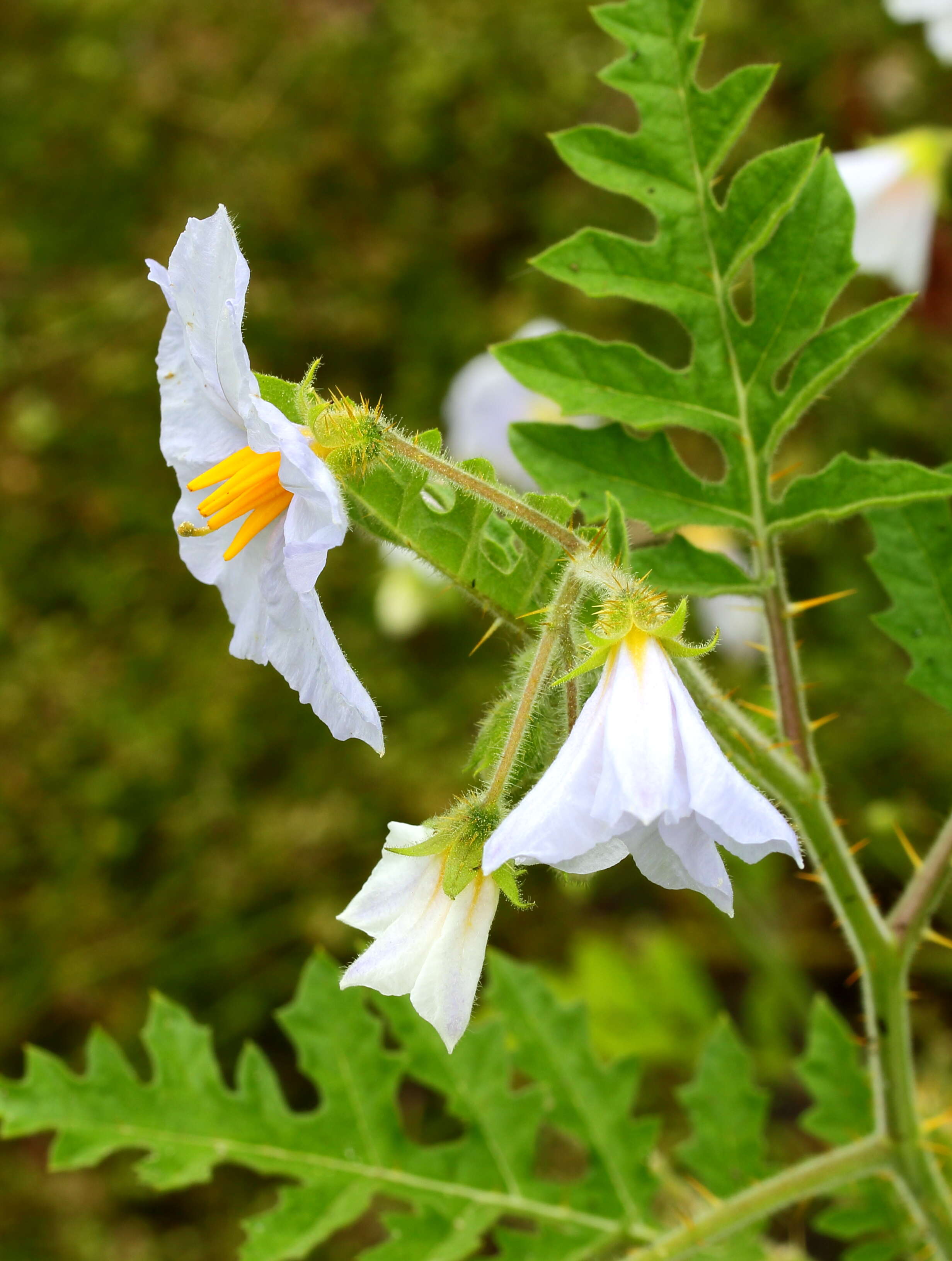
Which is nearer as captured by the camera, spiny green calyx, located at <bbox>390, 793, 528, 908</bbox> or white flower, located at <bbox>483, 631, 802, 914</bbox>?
white flower, located at <bbox>483, 631, 802, 914</bbox>

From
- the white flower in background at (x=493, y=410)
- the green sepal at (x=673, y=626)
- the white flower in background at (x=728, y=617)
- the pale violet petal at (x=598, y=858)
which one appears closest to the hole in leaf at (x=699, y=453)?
the white flower in background at (x=728, y=617)

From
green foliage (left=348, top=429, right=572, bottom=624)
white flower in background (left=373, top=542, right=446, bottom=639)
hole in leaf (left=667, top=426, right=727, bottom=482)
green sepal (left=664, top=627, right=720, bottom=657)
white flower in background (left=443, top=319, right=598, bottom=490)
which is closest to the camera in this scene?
green sepal (left=664, top=627, right=720, bottom=657)

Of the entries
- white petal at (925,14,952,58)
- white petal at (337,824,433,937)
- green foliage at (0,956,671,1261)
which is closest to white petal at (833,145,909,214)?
white petal at (925,14,952,58)

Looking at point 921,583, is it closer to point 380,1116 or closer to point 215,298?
point 215,298

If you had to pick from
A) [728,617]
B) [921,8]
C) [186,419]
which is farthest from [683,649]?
[728,617]

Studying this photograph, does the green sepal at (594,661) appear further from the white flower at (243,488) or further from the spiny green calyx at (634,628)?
the white flower at (243,488)

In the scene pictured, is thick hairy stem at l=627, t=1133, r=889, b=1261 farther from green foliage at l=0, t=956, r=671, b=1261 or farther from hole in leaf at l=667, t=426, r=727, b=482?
hole in leaf at l=667, t=426, r=727, b=482
